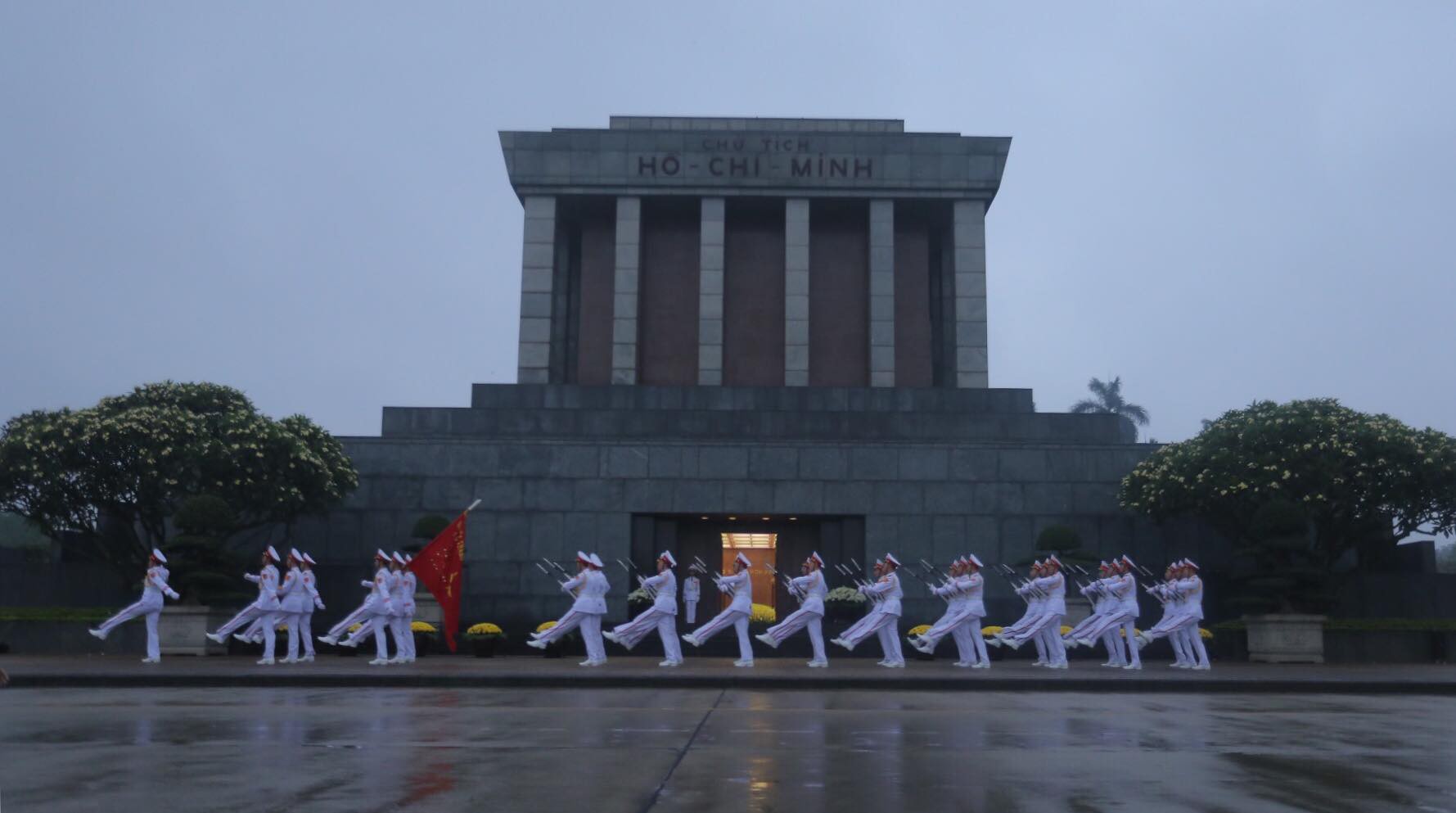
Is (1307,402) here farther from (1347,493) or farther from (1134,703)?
(1134,703)

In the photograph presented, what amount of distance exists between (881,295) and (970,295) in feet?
9.14

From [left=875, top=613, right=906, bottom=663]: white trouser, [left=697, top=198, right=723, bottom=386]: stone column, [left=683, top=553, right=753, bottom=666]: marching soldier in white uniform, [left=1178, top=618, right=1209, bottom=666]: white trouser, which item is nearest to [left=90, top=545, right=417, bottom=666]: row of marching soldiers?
[left=683, top=553, right=753, bottom=666]: marching soldier in white uniform

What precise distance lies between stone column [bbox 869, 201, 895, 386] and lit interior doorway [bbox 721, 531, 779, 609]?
6.26m

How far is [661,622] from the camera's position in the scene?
2338cm

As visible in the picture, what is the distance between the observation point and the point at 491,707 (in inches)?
602

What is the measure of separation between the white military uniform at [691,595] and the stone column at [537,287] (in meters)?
9.26

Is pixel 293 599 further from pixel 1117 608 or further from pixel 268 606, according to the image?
pixel 1117 608

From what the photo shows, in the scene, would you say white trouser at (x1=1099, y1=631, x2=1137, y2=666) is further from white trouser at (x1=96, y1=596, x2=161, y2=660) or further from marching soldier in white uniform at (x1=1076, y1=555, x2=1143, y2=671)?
white trouser at (x1=96, y1=596, x2=161, y2=660)

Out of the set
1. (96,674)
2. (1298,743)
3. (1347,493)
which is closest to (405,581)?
(96,674)

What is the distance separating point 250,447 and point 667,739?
66.9 feet

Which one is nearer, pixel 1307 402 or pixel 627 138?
pixel 1307 402

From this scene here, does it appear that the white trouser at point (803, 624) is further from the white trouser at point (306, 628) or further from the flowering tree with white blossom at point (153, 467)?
the flowering tree with white blossom at point (153, 467)

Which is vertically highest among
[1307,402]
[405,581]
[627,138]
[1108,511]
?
[627,138]

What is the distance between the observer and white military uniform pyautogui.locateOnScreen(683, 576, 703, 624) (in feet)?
109
